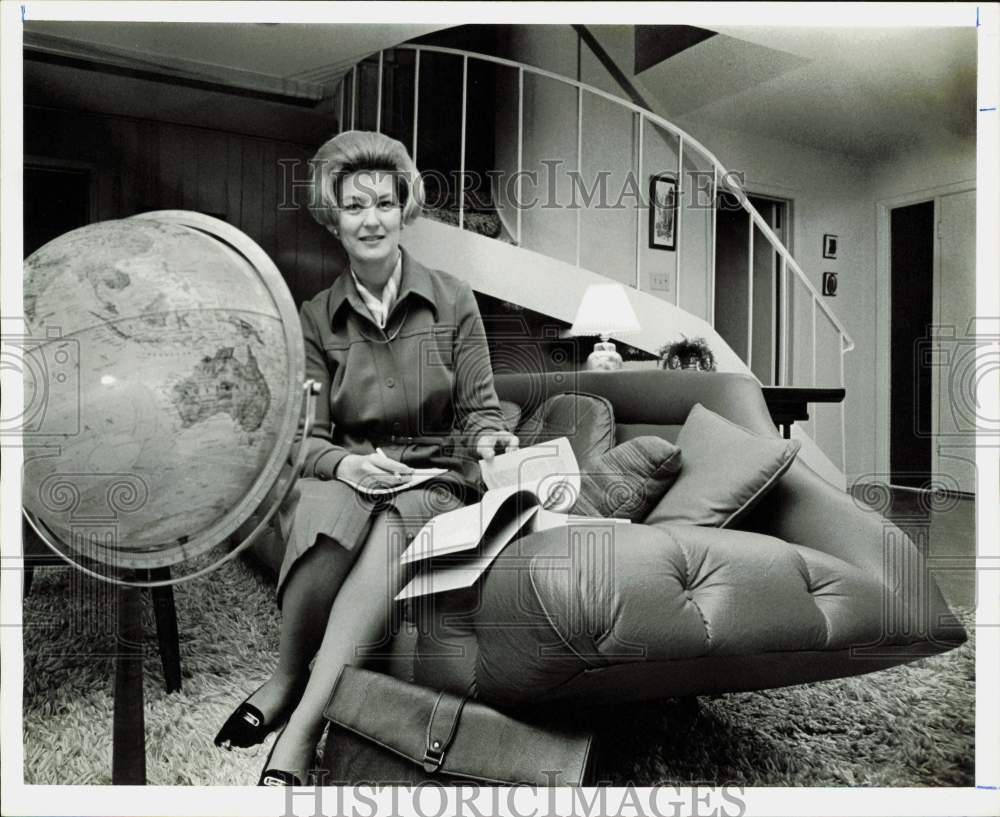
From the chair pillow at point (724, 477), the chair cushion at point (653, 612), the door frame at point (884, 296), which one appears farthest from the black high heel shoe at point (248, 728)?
the door frame at point (884, 296)

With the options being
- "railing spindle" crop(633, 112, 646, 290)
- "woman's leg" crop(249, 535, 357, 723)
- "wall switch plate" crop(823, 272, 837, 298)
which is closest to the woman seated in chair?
"woman's leg" crop(249, 535, 357, 723)

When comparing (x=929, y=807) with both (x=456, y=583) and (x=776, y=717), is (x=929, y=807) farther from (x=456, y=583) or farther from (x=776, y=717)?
(x=456, y=583)

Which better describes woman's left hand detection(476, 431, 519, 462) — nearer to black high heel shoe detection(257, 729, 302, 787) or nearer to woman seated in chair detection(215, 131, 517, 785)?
woman seated in chair detection(215, 131, 517, 785)

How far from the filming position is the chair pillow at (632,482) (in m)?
1.49

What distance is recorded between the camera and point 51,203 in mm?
1510

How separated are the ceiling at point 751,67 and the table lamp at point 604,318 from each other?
401 millimetres

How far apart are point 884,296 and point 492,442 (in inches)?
35.3

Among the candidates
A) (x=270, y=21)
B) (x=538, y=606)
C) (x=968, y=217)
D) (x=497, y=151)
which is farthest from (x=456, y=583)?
(x=968, y=217)

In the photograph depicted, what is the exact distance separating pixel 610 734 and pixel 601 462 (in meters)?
0.53

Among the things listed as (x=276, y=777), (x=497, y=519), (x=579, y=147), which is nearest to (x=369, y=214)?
(x=579, y=147)

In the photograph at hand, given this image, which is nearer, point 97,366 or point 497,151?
point 97,366

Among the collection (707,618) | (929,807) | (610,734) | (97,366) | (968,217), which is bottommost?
(929,807)

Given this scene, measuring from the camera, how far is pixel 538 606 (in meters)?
1.20

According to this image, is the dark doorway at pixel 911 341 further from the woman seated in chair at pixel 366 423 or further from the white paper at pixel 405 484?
the white paper at pixel 405 484
